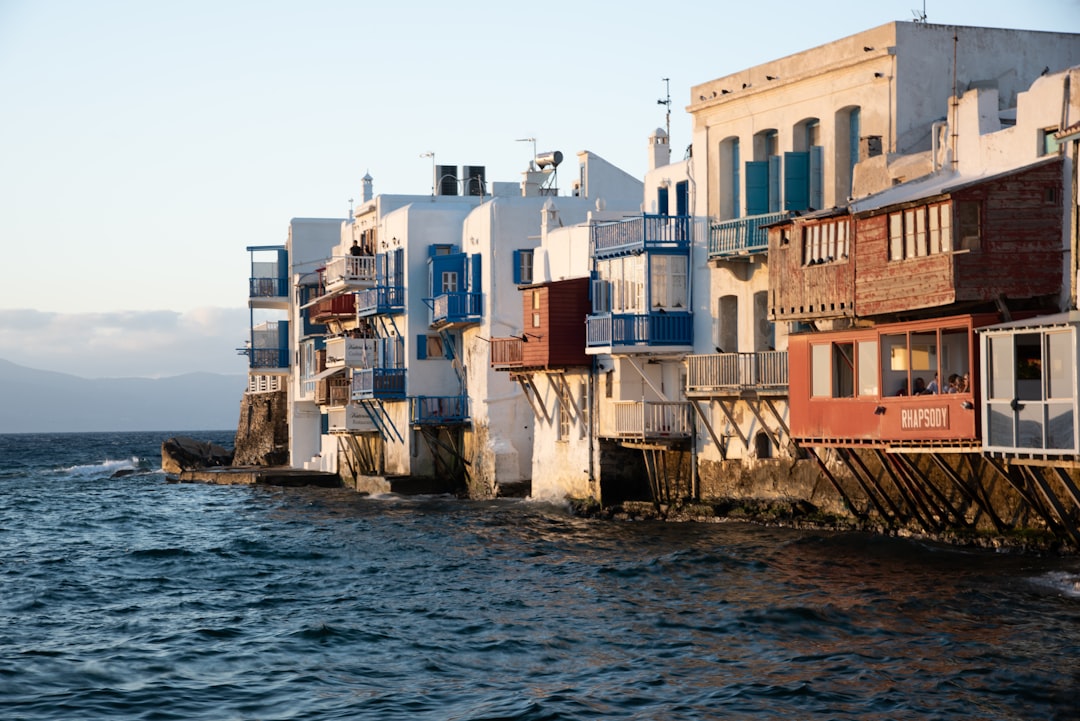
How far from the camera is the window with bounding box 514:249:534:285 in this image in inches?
2015

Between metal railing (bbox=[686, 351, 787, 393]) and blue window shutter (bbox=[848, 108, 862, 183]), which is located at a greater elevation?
blue window shutter (bbox=[848, 108, 862, 183])

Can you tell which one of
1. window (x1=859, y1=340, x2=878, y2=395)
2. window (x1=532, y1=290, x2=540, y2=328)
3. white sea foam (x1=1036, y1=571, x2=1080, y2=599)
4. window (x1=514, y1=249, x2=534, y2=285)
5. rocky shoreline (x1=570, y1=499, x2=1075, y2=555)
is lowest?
white sea foam (x1=1036, y1=571, x2=1080, y2=599)

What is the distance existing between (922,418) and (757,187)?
1037 cm

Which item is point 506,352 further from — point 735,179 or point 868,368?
point 868,368

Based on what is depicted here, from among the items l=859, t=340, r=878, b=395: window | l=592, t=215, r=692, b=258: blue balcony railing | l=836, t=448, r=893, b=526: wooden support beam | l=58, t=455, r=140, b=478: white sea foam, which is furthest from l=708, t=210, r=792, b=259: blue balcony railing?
l=58, t=455, r=140, b=478: white sea foam

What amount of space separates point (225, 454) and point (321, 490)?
2442 centimetres

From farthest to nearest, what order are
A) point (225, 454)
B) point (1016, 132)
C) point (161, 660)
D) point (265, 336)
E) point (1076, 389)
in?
1. point (225, 454)
2. point (265, 336)
3. point (1016, 132)
4. point (1076, 389)
5. point (161, 660)

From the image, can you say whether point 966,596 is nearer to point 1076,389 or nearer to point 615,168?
point 1076,389

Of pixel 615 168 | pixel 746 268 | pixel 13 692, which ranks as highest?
pixel 615 168

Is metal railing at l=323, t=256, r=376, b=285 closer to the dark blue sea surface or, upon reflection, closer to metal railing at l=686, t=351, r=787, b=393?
the dark blue sea surface

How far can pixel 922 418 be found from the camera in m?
29.2

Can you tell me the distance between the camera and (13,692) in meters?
20.9

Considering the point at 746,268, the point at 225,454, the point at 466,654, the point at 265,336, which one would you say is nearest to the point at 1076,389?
the point at 466,654

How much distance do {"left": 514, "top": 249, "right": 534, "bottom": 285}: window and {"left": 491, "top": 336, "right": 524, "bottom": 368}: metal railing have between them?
3.01 meters
